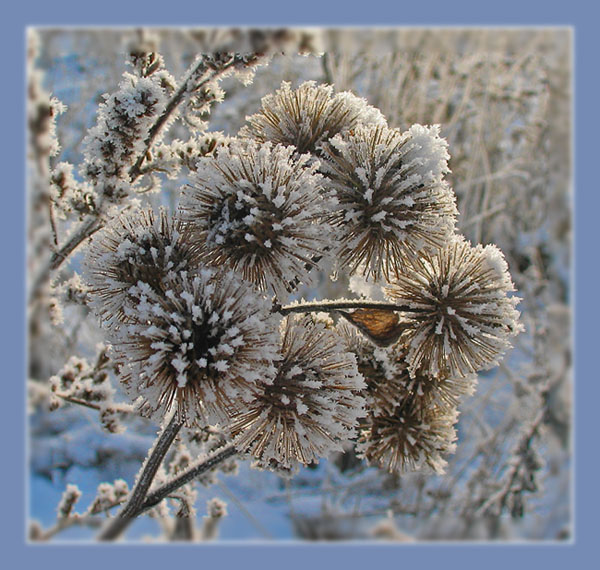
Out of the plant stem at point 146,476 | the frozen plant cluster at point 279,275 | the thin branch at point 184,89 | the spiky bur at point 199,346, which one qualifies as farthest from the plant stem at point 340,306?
the thin branch at point 184,89

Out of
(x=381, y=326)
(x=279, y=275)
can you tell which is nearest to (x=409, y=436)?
(x=381, y=326)

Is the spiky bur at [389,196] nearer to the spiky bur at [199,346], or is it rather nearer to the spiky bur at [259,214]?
the spiky bur at [259,214]

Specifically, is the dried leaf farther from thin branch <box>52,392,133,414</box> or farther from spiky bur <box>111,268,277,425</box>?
thin branch <box>52,392,133,414</box>

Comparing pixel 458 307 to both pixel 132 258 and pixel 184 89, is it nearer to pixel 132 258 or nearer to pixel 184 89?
pixel 132 258

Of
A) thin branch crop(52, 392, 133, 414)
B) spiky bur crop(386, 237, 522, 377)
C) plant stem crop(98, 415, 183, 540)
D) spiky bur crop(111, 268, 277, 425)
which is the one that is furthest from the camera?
thin branch crop(52, 392, 133, 414)

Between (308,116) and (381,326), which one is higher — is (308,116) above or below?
above

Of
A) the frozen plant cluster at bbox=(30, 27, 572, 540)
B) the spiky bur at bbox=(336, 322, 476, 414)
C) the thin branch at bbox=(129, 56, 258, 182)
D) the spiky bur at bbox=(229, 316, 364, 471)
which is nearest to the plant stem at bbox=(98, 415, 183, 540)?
the frozen plant cluster at bbox=(30, 27, 572, 540)

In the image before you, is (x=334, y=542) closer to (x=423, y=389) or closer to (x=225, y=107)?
(x=423, y=389)
